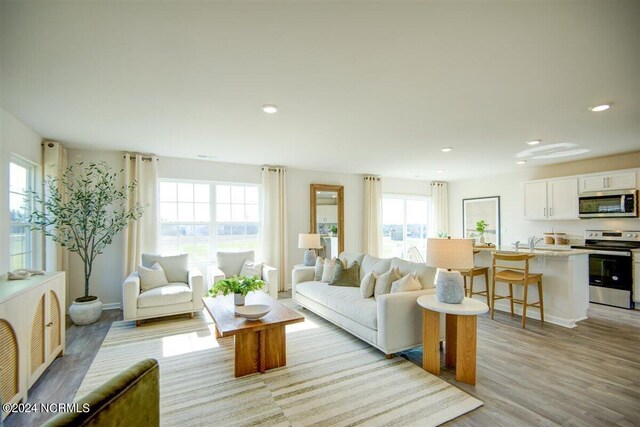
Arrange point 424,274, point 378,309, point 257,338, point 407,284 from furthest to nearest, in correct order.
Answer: point 424,274
point 407,284
point 378,309
point 257,338

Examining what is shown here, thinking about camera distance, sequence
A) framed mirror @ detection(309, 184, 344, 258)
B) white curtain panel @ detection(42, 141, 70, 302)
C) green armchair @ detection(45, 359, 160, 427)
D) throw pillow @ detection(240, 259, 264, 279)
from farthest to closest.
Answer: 1. framed mirror @ detection(309, 184, 344, 258)
2. throw pillow @ detection(240, 259, 264, 279)
3. white curtain panel @ detection(42, 141, 70, 302)
4. green armchair @ detection(45, 359, 160, 427)

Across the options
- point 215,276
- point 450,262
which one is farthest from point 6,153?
point 450,262

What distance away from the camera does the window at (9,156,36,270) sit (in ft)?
10.9

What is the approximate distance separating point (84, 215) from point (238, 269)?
224cm

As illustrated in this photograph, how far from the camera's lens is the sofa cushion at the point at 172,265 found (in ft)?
14.9

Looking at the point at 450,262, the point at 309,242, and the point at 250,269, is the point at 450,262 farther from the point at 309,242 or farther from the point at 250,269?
the point at 250,269

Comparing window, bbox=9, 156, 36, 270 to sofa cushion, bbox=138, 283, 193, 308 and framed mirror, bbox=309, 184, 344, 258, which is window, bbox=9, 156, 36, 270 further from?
framed mirror, bbox=309, 184, 344, 258

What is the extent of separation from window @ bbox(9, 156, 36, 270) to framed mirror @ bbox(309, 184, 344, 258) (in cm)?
426

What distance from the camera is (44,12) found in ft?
5.41

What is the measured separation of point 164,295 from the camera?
3996 millimetres

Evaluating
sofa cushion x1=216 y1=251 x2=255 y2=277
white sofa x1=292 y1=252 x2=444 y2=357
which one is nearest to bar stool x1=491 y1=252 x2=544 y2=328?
white sofa x1=292 y1=252 x2=444 y2=357

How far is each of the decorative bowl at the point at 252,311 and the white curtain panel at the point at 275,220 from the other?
2840mm

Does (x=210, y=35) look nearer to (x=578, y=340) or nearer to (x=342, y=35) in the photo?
(x=342, y=35)

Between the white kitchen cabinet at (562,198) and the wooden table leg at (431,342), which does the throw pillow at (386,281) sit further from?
the white kitchen cabinet at (562,198)
